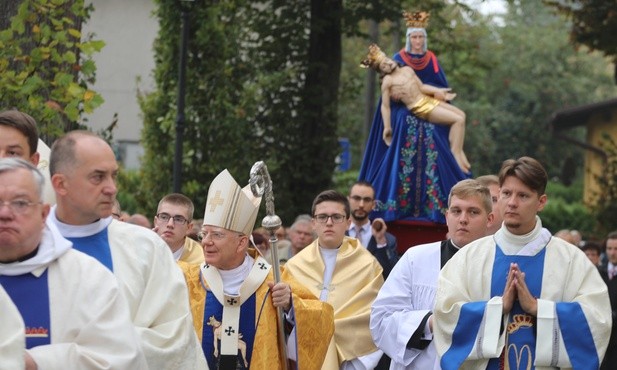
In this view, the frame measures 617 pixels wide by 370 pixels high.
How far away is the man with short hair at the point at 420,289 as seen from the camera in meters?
8.95

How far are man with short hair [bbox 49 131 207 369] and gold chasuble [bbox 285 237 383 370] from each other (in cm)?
328

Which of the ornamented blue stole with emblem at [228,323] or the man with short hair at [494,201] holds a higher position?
the man with short hair at [494,201]

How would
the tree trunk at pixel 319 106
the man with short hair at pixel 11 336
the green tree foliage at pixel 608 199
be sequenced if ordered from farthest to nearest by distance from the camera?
the green tree foliage at pixel 608 199
the tree trunk at pixel 319 106
the man with short hair at pixel 11 336

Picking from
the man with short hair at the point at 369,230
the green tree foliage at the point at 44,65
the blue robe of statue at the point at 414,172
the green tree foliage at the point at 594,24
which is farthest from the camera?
the green tree foliage at the point at 594,24

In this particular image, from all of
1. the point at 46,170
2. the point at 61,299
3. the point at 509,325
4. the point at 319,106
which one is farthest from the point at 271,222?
the point at 319,106

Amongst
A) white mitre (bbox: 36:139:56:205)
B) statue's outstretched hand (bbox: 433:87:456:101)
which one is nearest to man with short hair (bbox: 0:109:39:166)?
white mitre (bbox: 36:139:56:205)

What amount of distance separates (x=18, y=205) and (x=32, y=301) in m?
0.42

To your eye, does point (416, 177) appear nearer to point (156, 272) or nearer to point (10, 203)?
point (156, 272)

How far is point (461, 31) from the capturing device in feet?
116

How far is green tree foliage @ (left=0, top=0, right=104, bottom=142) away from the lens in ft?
31.5

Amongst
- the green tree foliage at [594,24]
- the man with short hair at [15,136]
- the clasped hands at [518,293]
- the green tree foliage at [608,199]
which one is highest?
the green tree foliage at [594,24]

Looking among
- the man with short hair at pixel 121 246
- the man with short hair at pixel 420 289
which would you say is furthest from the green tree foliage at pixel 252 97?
the man with short hair at pixel 121 246

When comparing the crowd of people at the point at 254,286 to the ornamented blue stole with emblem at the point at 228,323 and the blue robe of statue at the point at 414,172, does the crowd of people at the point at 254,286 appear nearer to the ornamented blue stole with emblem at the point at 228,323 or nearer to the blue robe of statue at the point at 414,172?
the ornamented blue stole with emblem at the point at 228,323

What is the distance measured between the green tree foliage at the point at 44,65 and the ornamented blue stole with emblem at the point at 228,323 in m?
1.83
